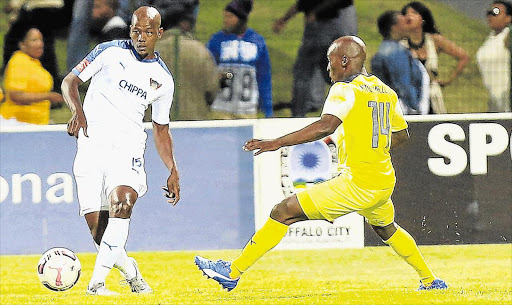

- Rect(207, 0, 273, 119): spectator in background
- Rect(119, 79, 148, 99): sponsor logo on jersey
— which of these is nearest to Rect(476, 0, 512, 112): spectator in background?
Rect(207, 0, 273, 119): spectator in background

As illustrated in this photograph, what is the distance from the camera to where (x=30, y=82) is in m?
10.0

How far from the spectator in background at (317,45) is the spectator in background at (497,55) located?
1335mm

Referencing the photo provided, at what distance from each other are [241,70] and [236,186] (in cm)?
114

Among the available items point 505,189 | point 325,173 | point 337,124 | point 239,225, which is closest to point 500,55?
point 505,189

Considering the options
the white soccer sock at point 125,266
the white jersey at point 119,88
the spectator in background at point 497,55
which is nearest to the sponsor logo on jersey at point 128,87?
the white jersey at point 119,88

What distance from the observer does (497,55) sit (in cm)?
1015

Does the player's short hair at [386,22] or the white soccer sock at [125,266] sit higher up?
the player's short hair at [386,22]

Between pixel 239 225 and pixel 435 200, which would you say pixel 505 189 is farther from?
pixel 239 225

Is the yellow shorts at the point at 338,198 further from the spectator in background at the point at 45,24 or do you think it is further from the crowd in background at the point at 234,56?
the spectator in background at the point at 45,24

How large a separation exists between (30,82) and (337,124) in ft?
13.9

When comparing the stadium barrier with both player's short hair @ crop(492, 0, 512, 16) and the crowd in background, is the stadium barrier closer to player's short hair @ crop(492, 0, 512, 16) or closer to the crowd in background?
the crowd in background

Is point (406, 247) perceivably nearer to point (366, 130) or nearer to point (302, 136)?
point (366, 130)

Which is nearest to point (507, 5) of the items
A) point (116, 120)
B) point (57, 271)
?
point (116, 120)

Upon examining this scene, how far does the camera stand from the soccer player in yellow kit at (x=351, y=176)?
272 inches
